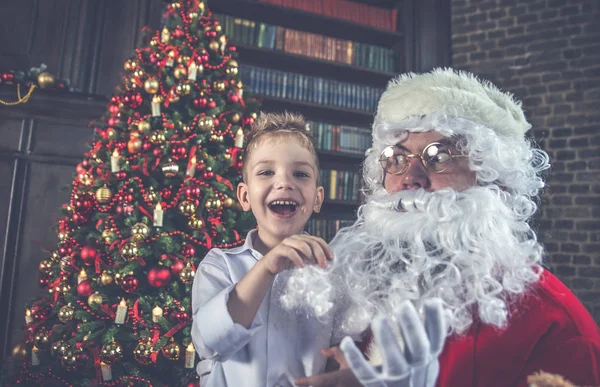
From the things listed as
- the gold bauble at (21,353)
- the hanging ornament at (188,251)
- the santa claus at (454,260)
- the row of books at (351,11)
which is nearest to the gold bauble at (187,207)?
the hanging ornament at (188,251)

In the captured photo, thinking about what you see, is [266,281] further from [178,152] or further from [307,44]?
[307,44]

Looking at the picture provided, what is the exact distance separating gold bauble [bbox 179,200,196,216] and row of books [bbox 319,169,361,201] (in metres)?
1.58

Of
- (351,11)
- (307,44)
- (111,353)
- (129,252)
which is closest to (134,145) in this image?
(129,252)

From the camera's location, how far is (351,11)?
3.96 m

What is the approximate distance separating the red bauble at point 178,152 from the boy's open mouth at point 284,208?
125 centimetres

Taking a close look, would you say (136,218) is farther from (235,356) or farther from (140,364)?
(235,356)

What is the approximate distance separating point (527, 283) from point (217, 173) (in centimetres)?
182

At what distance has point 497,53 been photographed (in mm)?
3764

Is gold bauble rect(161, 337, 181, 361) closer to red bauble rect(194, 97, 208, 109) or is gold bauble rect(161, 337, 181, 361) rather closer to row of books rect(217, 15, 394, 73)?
red bauble rect(194, 97, 208, 109)

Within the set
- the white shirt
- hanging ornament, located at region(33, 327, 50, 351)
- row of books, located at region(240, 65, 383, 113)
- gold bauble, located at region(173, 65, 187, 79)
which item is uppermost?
row of books, located at region(240, 65, 383, 113)

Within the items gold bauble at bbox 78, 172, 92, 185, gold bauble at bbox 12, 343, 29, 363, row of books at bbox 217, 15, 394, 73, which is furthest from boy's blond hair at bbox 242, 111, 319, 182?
row of books at bbox 217, 15, 394, 73

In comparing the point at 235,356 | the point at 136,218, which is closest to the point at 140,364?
the point at 136,218

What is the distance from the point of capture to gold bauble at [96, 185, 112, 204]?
228 cm

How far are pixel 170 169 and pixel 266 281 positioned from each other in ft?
5.13
